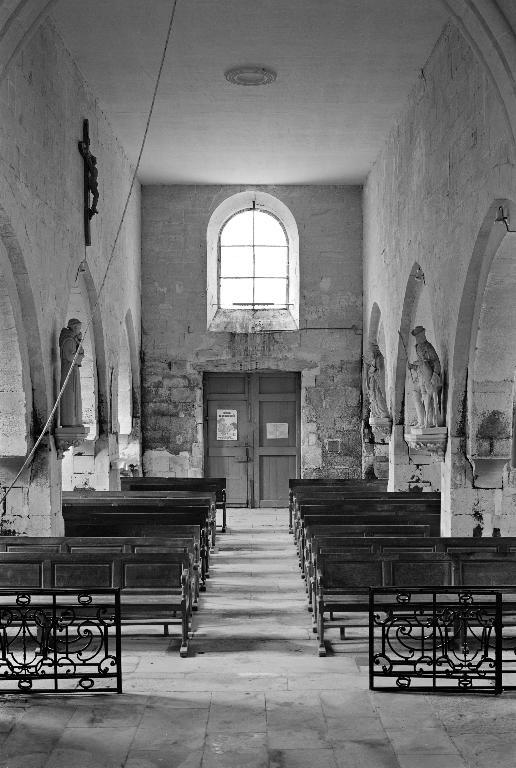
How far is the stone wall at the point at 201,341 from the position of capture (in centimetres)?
1623

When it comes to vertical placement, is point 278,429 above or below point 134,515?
above

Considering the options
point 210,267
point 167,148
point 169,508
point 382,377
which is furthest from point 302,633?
point 210,267

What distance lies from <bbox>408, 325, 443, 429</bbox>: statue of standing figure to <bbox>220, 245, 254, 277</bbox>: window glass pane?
750 cm

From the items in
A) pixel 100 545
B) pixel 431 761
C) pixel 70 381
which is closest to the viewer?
pixel 431 761

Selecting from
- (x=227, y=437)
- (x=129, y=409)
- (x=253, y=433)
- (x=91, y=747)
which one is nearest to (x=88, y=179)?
(x=129, y=409)

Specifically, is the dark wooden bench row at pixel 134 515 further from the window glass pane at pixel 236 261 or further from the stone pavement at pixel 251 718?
the window glass pane at pixel 236 261

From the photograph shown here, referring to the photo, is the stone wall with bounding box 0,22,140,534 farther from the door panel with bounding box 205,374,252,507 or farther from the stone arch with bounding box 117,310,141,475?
the door panel with bounding box 205,374,252,507

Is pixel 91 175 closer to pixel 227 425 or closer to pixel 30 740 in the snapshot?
pixel 227 425

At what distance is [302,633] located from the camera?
7562 millimetres

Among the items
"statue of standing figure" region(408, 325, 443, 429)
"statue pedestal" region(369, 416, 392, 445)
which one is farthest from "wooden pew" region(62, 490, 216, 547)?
"statue pedestal" region(369, 416, 392, 445)

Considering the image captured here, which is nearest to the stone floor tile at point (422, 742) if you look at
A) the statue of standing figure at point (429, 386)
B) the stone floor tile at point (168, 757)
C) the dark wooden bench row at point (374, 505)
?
the stone floor tile at point (168, 757)

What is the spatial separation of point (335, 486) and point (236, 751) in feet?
26.5

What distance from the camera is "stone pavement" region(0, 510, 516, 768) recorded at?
184 inches

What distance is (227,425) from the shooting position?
1653cm
